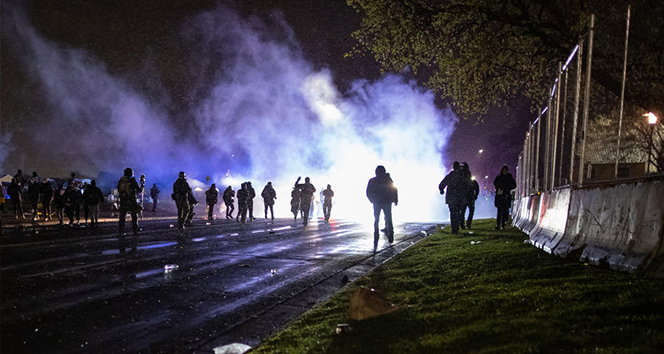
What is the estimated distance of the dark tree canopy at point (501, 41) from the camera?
42.7 feet

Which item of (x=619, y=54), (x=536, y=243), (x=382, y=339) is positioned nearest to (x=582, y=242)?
(x=536, y=243)

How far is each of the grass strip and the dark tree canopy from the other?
971 centimetres

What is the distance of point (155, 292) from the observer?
537 centimetres

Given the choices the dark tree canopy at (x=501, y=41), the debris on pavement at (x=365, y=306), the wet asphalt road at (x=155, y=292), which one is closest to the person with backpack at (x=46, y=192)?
the wet asphalt road at (x=155, y=292)

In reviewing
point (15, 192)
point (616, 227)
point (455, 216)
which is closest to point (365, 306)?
point (616, 227)

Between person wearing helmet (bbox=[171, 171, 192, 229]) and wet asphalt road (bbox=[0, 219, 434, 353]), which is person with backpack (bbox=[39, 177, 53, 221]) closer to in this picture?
person wearing helmet (bbox=[171, 171, 192, 229])

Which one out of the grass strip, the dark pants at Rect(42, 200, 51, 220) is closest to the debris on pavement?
the grass strip

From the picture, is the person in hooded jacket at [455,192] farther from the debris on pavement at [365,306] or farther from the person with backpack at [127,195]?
the debris on pavement at [365,306]

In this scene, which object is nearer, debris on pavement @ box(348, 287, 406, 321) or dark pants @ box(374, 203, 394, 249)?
debris on pavement @ box(348, 287, 406, 321)

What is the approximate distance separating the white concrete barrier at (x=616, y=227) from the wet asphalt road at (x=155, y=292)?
10.4ft

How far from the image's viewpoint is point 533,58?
15.6 meters

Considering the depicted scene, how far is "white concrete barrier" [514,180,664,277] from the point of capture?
14.0 feet

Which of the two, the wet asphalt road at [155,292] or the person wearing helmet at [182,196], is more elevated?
the person wearing helmet at [182,196]

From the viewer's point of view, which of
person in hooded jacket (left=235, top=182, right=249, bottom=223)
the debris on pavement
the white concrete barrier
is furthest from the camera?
person in hooded jacket (left=235, top=182, right=249, bottom=223)
